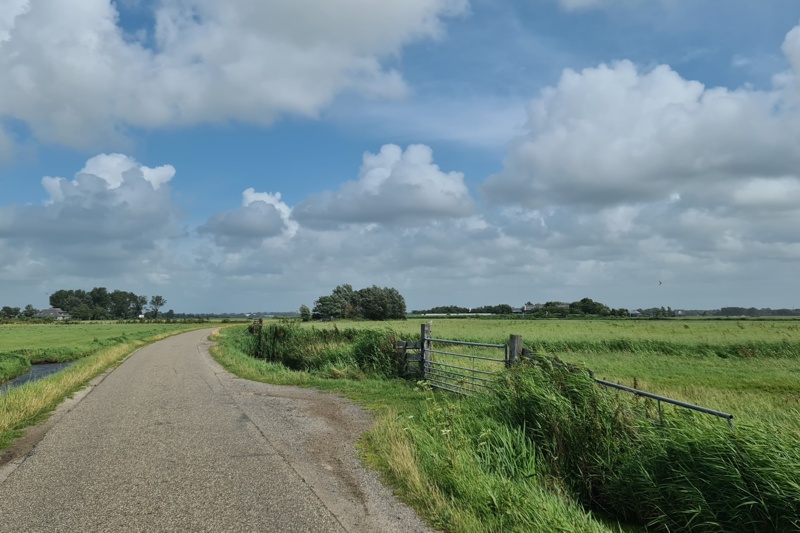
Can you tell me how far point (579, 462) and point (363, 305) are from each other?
117 metres

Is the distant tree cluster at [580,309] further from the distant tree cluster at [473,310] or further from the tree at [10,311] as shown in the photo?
the tree at [10,311]

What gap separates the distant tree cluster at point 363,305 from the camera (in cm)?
12012

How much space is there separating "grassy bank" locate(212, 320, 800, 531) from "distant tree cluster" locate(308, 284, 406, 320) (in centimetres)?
11024

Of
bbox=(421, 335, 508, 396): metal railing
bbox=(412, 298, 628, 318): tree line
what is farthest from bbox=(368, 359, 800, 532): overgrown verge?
bbox=(412, 298, 628, 318): tree line

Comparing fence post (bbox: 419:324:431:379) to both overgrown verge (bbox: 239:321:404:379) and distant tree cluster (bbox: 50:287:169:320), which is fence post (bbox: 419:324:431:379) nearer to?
overgrown verge (bbox: 239:321:404:379)

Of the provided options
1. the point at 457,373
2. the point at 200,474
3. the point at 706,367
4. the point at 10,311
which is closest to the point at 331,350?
the point at 457,373

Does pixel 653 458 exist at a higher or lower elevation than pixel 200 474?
higher

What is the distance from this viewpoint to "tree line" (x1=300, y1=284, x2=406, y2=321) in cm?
12012

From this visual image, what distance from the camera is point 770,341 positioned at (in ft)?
94.0

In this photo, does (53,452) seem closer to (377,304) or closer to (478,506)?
(478,506)

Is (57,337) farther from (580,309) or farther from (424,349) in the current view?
(580,309)

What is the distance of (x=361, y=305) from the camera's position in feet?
406

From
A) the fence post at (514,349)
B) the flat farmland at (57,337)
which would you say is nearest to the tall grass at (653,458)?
the fence post at (514,349)

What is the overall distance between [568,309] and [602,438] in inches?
4975
